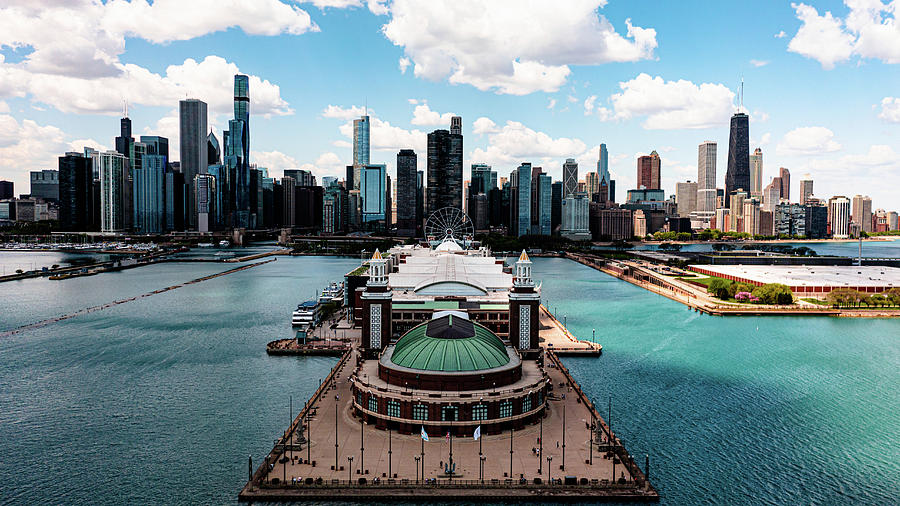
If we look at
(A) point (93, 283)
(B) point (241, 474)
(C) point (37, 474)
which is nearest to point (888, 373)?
(B) point (241, 474)

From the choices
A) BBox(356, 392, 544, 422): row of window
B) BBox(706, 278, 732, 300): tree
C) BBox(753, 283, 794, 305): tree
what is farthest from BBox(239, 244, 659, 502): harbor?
BBox(706, 278, 732, 300): tree

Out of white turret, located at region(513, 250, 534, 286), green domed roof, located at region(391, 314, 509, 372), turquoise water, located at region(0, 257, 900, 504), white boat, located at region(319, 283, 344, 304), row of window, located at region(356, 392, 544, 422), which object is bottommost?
turquoise water, located at region(0, 257, 900, 504)

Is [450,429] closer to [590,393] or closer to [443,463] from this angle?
[443,463]

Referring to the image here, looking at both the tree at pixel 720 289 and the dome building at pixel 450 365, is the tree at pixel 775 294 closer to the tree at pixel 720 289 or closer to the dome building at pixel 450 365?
the tree at pixel 720 289

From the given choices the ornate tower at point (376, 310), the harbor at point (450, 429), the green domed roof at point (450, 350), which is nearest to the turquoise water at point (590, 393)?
the harbor at point (450, 429)

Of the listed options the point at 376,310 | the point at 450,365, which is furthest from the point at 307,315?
the point at 450,365

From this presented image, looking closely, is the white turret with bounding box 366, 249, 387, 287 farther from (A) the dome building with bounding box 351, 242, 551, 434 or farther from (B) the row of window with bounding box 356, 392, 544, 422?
(B) the row of window with bounding box 356, 392, 544, 422
